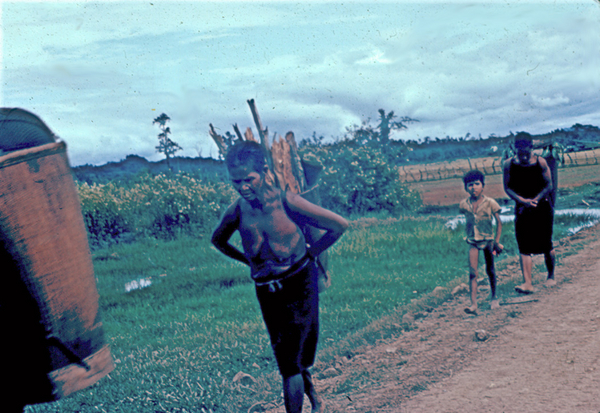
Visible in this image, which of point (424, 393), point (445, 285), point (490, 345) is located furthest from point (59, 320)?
point (445, 285)

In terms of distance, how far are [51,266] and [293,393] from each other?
1530 millimetres

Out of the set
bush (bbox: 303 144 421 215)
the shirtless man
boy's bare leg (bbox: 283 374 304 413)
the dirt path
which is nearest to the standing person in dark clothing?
the dirt path

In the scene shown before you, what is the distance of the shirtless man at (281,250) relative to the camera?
2.69 meters

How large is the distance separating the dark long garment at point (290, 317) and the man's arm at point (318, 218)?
0.76ft

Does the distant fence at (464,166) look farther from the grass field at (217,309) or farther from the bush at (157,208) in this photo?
the bush at (157,208)

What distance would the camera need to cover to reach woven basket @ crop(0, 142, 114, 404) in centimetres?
221

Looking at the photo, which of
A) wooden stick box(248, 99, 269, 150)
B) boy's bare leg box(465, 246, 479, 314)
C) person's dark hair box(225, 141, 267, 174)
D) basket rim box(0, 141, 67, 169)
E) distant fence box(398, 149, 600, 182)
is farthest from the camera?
distant fence box(398, 149, 600, 182)

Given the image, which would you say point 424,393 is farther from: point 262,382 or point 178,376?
point 178,376

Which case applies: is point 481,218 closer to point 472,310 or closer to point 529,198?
point 472,310

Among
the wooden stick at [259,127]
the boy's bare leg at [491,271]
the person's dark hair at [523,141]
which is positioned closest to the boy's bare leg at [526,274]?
the boy's bare leg at [491,271]

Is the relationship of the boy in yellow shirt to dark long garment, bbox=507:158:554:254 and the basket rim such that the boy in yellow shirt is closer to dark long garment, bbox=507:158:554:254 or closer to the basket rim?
dark long garment, bbox=507:158:554:254

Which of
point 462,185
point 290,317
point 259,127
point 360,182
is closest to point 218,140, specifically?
point 259,127

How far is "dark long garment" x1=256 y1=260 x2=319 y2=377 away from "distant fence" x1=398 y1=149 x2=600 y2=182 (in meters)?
3.95

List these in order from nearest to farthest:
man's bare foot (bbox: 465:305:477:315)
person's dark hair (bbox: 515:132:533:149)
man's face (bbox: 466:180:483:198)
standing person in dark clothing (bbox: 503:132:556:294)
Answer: man's face (bbox: 466:180:483:198), man's bare foot (bbox: 465:305:477:315), person's dark hair (bbox: 515:132:533:149), standing person in dark clothing (bbox: 503:132:556:294)
